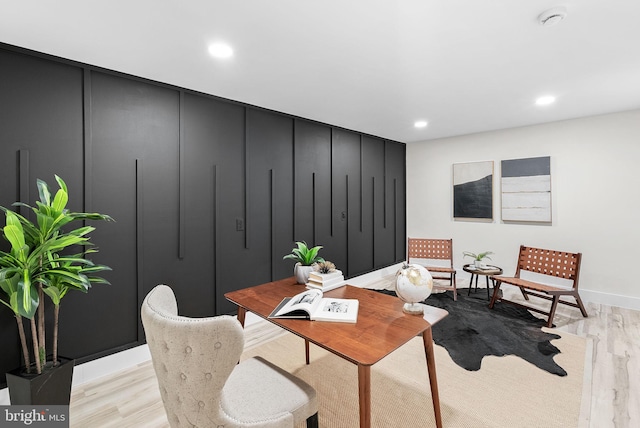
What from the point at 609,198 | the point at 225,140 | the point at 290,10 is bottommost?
the point at 609,198

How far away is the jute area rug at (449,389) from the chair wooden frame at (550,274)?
1.93 feet

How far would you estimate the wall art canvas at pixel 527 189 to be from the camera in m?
4.21

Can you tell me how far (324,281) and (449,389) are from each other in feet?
3.99

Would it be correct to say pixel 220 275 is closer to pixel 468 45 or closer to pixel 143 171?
Answer: pixel 143 171

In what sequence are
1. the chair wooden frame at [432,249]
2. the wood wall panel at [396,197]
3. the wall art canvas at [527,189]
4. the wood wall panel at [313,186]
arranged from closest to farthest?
the wood wall panel at [313,186]
the wall art canvas at [527,189]
the chair wooden frame at [432,249]
the wood wall panel at [396,197]

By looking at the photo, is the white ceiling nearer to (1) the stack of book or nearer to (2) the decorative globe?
(2) the decorative globe

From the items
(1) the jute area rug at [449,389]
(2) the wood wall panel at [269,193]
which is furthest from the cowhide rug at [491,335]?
(2) the wood wall panel at [269,193]

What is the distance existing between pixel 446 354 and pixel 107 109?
3.53 metres

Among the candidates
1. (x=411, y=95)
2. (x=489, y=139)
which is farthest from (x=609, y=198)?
(x=411, y=95)

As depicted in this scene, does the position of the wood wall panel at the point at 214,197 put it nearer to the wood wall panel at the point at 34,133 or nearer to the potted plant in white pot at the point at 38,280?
the wood wall panel at the point at 34,133

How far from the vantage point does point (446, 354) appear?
8.68ft

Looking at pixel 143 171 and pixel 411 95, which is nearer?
pixel 143 171

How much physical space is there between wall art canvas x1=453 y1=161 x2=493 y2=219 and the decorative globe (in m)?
3.78

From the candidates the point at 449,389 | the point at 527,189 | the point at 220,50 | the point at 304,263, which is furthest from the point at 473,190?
the point at 220,50
